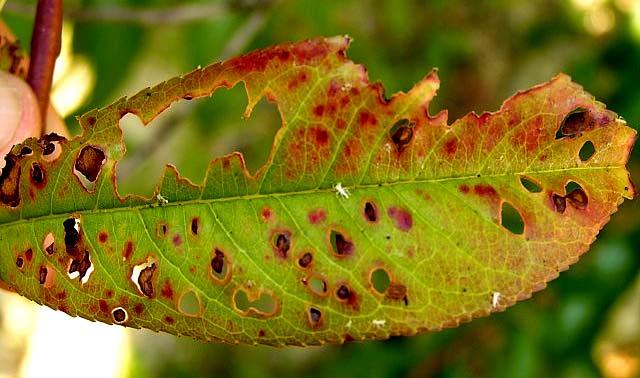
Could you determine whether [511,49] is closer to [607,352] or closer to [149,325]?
[607,352]

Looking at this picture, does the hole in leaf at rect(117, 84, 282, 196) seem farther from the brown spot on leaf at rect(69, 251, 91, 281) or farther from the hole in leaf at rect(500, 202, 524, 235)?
the hole in leaf at rect(500, 202, 524, 235)

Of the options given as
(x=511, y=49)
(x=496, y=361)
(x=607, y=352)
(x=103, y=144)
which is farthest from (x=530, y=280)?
(x=511, y=49)

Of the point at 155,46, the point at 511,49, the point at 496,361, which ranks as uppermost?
the point at 511,49

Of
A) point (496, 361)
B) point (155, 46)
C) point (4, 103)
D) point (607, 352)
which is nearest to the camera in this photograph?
point (4, 103)

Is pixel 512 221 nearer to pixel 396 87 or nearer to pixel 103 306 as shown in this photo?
pixel 396 87

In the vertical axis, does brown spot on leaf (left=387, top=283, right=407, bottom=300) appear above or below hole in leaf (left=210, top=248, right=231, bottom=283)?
below

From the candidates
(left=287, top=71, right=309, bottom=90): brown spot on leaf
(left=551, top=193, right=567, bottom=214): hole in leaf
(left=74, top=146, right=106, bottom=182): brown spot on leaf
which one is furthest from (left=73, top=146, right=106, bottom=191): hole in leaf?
(left=551, top=193, right=567, bottom=214): hole in leaf
